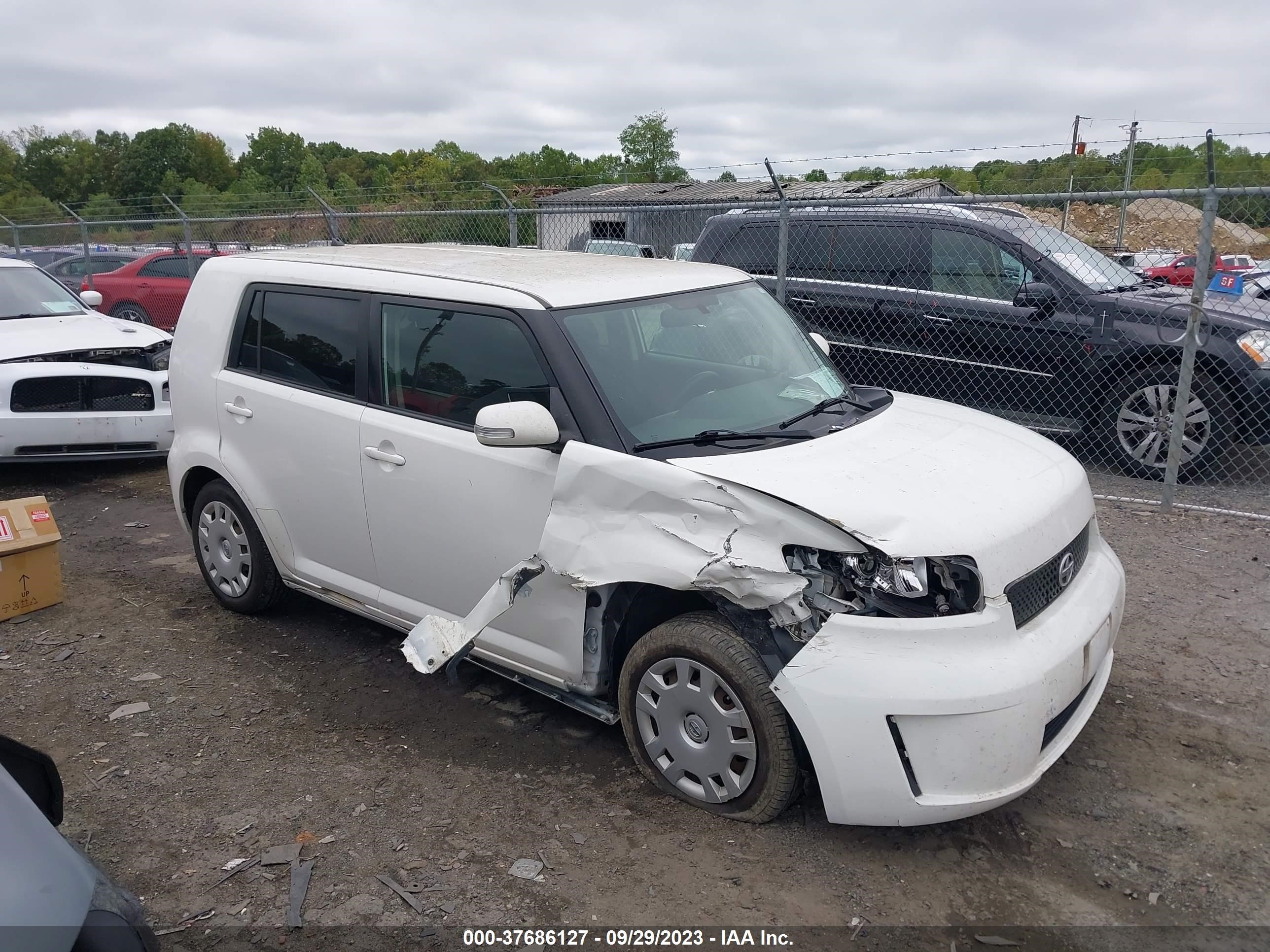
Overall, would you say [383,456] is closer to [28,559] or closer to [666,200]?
[28,559]

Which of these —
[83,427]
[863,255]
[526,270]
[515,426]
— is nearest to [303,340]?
[526,270]

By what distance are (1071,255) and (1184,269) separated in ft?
23.3

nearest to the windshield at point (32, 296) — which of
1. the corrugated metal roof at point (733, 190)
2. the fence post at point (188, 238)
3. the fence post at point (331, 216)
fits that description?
the fence post at point (331, 216)

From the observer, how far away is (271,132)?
6606cm

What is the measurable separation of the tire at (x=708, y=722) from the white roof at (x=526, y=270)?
1.37m

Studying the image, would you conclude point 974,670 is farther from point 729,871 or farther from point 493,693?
point 493,693

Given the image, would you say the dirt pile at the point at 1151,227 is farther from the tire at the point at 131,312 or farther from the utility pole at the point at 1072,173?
Result: the tire at the point at 131,312

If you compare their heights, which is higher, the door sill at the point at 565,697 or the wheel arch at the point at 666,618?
the wheel arch at the point at 666,618

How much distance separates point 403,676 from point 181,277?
1245 cm

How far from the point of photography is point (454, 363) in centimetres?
374

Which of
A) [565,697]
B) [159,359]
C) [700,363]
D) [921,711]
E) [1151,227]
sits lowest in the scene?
[565,697]

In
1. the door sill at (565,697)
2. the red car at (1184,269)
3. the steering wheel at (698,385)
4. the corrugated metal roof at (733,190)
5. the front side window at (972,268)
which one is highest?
the corrugated metal roof at (733,190)

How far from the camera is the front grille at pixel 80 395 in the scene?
6.99m

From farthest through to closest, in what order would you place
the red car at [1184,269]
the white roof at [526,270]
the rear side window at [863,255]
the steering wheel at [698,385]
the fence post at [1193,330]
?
the red car at [1184,269] < the rear side window at [863,255] < the fence post at [1193,330] < the white roof at [526,270] < the steering wheel at [698,385]
